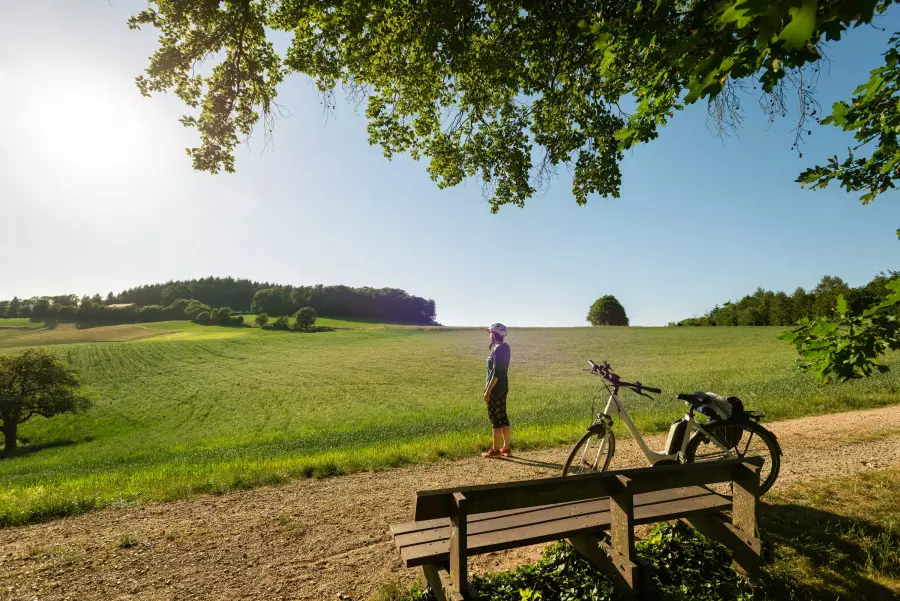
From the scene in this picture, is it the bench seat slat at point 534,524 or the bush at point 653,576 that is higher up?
the bench seat slat at point 534,524

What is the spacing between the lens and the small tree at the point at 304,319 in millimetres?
78188

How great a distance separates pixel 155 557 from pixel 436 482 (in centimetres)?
371

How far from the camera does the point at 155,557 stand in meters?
4.60

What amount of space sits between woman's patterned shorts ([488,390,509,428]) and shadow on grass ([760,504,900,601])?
4.13m

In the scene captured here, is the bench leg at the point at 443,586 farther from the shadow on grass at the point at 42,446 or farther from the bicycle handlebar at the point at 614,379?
the shadow on grass at the point at 42,446

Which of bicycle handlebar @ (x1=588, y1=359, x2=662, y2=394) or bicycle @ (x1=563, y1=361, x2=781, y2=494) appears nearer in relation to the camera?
bicycle @ (x1=563, y1=361, x2=781, y2=494)

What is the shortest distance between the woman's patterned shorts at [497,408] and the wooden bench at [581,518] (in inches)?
165

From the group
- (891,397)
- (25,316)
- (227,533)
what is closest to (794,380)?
(891,397)

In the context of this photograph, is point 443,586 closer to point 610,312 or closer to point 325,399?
point 325,399

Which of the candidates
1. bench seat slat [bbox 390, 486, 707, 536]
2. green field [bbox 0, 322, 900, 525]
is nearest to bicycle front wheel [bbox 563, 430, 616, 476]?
bench seat slat [bbox 390, 486, 707, 536]

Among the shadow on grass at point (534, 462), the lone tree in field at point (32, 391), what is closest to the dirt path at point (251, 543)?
the shadow on grass at point (534, 462)

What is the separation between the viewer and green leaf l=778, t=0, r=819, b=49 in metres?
1.86

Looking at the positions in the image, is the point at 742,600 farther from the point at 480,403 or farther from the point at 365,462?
the point at 480,403

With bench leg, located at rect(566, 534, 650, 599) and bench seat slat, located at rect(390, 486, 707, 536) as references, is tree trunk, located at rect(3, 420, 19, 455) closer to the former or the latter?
bench seat slat, located at rect(390, 486, 707, 536)
